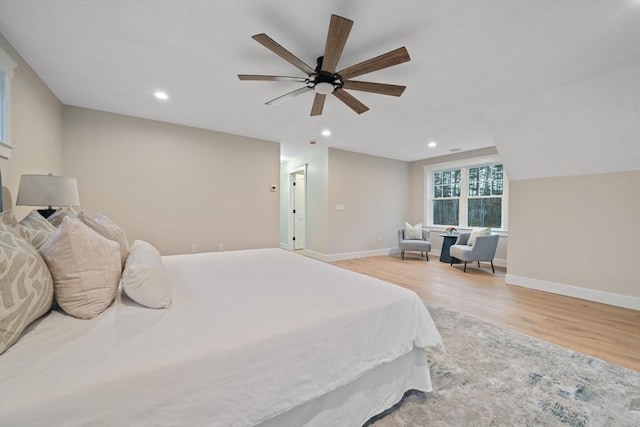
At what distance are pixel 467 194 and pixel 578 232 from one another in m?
2.62

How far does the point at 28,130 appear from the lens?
8.12 feet

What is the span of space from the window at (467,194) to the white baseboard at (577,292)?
5.93ft

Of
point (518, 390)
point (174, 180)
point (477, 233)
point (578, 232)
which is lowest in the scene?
point (518, 390)

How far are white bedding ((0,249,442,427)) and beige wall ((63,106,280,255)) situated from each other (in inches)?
114

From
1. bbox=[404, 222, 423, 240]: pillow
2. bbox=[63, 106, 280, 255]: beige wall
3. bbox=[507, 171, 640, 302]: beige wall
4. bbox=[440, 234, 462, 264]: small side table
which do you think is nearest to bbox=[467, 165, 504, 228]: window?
bbox=[440, 234, 462, 264]: small side table

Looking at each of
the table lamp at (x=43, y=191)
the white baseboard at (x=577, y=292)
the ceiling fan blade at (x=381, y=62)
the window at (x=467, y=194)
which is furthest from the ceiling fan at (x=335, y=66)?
the window at (x=467, y=194)

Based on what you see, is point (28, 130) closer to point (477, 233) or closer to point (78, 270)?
point (78, 270)

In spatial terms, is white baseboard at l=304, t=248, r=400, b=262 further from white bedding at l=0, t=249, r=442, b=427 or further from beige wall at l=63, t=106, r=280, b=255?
white bedding at l=0, t=249, r=442, b=427

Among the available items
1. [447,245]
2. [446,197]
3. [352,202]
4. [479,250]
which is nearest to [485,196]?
[446,197]

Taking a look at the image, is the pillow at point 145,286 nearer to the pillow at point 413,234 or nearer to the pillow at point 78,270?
the pillow at point 78,270

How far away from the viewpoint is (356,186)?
5984 mm

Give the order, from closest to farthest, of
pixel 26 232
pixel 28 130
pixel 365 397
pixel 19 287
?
pixel 19 287 < pixel 26 232 < pixel 365 397 < pixel 28 130

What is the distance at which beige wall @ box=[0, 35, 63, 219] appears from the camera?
2.20 m

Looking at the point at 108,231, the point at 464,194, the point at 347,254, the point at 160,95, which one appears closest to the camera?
the point at 108,231
